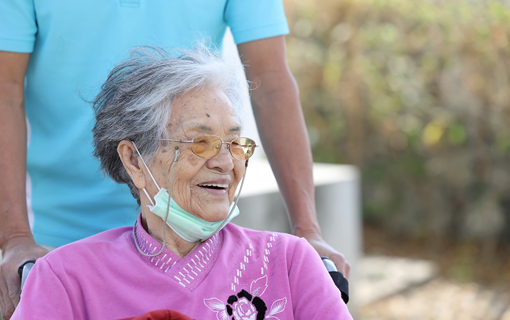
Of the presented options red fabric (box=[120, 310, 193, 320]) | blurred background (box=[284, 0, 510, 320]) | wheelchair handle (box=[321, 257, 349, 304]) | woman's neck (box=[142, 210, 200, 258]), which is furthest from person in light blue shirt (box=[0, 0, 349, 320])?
blurred background (box=[284, 0, 510, 320])

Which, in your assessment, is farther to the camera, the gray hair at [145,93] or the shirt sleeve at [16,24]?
the shirt sleeve at [16,24]

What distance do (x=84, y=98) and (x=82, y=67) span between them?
0.38 ft

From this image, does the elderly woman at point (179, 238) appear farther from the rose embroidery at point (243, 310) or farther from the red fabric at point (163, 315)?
the red fabric at point (163, 315)

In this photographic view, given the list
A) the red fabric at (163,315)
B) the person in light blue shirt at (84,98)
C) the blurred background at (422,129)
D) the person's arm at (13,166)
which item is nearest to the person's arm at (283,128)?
the person in light blue shirt at (84,98)

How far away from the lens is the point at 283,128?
2.29 metres

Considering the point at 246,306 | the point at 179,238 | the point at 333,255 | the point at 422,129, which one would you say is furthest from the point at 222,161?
the point at 422,129

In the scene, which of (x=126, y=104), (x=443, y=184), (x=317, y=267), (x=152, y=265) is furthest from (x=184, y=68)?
(x=443, y=184)

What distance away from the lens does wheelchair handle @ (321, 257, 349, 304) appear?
1.94 m

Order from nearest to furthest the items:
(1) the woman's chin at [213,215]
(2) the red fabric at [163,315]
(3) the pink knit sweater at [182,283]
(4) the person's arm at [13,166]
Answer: (2) the red fabric at [163,315]
(3) the pink knit sweater at [182,283]
(1) the woman's chin at [213,215]
(4) the person's arm at [13,166]

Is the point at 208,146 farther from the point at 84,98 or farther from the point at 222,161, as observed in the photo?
the point at 84,98

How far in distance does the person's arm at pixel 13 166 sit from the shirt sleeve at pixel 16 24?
0.03 meters

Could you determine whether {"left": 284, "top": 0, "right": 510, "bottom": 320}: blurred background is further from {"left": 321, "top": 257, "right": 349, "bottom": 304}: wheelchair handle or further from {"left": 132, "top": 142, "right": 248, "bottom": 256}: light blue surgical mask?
{"left": 132, "top": 142, "right": 248, "bottom": 256}: light blue surgical mask

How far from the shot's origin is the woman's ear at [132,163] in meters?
1.94

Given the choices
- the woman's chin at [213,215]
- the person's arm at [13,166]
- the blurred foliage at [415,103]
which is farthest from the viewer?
the blurred foliage at [415,103]
